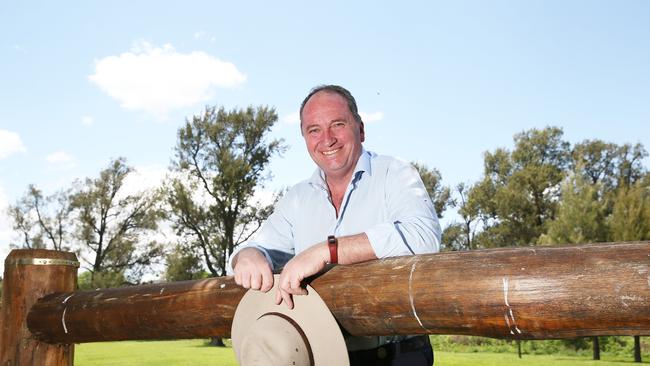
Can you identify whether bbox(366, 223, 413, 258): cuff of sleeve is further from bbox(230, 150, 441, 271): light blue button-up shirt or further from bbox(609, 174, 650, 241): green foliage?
bbox(609, 174, 650, 241): green foliage

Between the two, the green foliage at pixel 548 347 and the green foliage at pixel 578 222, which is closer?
the green foliage at pixel 548 347

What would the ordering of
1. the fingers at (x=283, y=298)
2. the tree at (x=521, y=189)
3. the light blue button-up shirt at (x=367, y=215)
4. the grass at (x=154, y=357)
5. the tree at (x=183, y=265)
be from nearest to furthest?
the fingers at (x=283, y=298)
the light blue button-up shirt at (x=367, y=215)
the grass at (x=154, y=357)
the tree at (x=183, y=265)
the tree at (x=521, y=189)

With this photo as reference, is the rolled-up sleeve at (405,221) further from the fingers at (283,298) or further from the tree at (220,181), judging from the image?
the tree at (220,181)

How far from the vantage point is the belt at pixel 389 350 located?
216 cm

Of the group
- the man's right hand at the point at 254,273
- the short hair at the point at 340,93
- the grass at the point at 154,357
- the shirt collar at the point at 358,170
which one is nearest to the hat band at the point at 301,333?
the man's right hand at the point at 254,273

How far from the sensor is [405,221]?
200cm

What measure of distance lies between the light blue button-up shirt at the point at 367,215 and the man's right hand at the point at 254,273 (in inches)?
12.4

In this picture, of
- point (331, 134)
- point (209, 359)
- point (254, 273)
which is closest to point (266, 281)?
point (254, 273)

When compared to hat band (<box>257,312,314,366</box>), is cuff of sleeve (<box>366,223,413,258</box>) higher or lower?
higher

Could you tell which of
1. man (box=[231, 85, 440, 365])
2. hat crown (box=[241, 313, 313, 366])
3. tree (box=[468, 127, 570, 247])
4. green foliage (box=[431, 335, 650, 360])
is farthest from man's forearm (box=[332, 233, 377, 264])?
tree (box=[468, 127, 570, 247])

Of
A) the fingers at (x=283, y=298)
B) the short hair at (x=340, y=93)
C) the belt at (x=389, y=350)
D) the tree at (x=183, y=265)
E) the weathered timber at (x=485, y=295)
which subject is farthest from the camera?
the tree at (x=183, y=265)

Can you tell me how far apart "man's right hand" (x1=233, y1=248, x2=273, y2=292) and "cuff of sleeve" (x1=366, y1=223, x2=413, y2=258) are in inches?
12.5

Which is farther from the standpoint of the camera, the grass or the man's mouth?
the grass

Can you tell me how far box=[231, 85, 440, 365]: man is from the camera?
1810 mm
